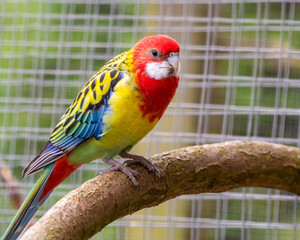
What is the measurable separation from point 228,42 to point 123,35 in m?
0.45

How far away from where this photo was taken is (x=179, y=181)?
4.52 feet

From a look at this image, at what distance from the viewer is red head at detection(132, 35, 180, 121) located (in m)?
1.38

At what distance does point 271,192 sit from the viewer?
2.09m

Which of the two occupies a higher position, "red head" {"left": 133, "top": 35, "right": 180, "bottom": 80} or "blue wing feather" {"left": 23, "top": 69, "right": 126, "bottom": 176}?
"red head" {"left": 133, "top": 35, "right": 180, "bottom": 80}

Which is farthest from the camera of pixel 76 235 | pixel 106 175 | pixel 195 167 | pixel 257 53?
pixel 257 53

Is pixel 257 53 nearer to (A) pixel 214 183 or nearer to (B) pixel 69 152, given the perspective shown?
(A) pixel 214 183

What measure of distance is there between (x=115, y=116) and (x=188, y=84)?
30.8 inches

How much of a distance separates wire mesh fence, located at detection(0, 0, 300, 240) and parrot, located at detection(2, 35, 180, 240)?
65 centimetres

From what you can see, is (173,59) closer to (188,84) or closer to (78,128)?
(78,128)

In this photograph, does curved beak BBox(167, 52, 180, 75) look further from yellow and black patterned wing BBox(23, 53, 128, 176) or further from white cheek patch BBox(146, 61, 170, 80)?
yellow and black patterned wing BBox(23, 53, 128, 176)

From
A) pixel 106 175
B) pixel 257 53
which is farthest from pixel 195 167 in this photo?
pixel 257 53

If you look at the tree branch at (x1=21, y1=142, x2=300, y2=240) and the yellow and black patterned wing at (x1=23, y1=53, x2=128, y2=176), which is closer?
the tree branch at (x1=21, y1=142, x2=300, y2=240)

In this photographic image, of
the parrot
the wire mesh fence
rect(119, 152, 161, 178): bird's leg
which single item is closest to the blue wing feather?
the parrot

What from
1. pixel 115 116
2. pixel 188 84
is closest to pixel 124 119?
pixel 115 116
